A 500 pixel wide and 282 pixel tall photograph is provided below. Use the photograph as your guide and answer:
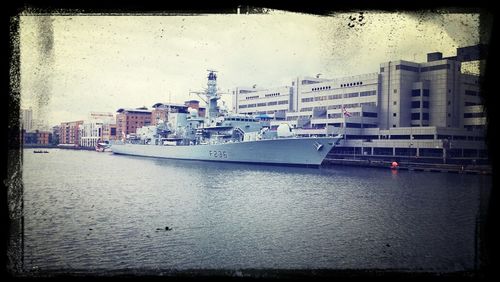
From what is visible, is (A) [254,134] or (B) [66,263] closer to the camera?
(B) [66,263]

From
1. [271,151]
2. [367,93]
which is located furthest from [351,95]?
[271,151]

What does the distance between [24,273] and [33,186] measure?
64.0 ft

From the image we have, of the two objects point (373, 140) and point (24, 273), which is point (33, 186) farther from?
point (373, 140)

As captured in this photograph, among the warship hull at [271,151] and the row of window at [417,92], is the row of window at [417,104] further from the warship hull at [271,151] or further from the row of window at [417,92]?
the warship hull at [271,151]

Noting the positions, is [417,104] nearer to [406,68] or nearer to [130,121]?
[406,68]

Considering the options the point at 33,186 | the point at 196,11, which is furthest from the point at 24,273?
the point at 33,186

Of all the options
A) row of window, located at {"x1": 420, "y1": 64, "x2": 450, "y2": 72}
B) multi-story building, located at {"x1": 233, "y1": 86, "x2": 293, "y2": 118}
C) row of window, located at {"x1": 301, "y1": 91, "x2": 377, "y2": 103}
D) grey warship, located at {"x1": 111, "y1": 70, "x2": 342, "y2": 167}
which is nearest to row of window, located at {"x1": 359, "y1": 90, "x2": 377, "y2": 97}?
row of window, located at {"x1": 301, "y1": 91, "x2": 377, "y2": 103}

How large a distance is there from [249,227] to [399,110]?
104ft

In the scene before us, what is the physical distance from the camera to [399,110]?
3862 centimetres

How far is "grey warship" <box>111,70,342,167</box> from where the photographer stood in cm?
3491

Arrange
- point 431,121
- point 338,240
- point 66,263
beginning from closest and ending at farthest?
point 66,263
point 338,240
point 431,121

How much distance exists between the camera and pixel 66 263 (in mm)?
7965

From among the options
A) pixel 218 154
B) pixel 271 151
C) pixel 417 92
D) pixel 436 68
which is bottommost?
pixel 218 154

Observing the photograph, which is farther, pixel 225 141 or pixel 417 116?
pixel 225 141
